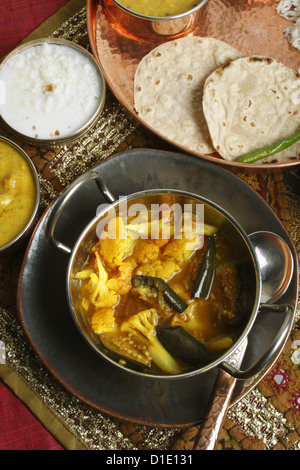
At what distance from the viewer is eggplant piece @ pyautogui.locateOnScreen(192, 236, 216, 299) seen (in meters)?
1.77

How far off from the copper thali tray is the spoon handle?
139cm

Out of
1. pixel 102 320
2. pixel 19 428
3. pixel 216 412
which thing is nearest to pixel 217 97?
pixel 102 320

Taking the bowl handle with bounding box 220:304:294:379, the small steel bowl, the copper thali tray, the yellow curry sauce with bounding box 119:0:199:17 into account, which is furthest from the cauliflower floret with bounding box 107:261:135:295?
the yellow curry sauce with bounding box 119:0:199:17

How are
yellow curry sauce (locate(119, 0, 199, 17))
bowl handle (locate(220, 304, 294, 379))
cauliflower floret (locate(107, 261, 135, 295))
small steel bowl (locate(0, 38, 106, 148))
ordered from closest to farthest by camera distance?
1. bowl handle (locate(220, 304, 294, 379))
2. cauliflower floret (locate(107, 261, 135, 295))
3. small steel bowl (locate(0, 38, 106, 148))
4. yellow curry sauce (locate(119, 0, 199, 17))

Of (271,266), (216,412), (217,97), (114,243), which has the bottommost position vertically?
(216,412)

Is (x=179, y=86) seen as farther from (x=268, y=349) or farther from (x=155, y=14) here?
(x=268, y=349)

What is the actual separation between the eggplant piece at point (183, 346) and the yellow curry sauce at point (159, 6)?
1.57 meters

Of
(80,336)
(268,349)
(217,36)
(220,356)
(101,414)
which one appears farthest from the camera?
(217,36)

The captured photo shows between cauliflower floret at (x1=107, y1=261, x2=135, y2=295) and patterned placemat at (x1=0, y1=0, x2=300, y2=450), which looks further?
patterned placemat at (x1=0, y1=0, x2=300, y2=450)

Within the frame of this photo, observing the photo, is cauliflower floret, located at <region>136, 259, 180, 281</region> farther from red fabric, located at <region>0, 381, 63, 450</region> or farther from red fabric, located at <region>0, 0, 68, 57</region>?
red fabric, located at <region>0, 0, 68, 57</region>

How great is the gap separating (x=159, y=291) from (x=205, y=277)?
0.63 ft

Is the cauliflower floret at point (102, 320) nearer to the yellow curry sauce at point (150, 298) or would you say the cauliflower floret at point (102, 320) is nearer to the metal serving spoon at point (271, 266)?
the yellow curry sauce at point (150, 298)

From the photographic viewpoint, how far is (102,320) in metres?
1.74
